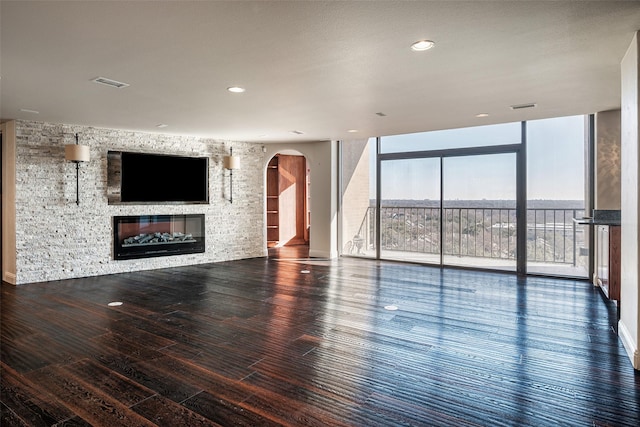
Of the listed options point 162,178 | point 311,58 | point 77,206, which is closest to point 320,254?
point 162,178

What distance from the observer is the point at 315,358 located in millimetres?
3018

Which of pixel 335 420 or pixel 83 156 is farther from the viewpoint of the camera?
pixel 83 156

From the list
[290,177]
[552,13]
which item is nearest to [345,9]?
[552,13]

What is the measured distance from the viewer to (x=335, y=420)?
2.18 metres

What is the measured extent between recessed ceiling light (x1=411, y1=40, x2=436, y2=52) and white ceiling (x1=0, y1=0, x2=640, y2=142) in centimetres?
6

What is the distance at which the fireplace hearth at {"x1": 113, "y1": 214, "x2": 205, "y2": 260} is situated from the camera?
668 centimetres

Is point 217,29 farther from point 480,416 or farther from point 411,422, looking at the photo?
point 480,416

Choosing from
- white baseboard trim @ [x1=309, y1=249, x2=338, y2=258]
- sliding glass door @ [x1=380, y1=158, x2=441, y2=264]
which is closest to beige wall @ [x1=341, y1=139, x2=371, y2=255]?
white baseboard trim @ [x1=309, y1=249, x2=338, y2=258]

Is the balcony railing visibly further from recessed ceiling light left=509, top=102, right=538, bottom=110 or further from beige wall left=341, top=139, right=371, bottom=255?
recessed ceiling light left=509, top=102, right=538, bottom=110

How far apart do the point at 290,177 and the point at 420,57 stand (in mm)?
7543

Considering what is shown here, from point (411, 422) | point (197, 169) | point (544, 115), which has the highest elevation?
point (544, 115)

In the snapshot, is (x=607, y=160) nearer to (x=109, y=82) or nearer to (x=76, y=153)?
(x=109, y=82)

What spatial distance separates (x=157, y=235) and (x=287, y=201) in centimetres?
401

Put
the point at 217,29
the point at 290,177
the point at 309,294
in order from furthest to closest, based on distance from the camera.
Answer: the point at 290,177
the point at 309,294
the point at 217,29
